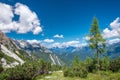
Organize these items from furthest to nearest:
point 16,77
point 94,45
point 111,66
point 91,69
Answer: point 111,66, point 91,69, point 94,45, point 16,77

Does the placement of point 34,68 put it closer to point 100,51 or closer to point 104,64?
point 100,51

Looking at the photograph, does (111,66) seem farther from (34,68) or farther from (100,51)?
(34,68)

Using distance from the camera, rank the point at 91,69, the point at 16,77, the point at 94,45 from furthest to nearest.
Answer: the point at 91,69 < the point at 94,45 < the point at 16,77

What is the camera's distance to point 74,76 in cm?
5634

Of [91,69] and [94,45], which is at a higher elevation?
[94,45]

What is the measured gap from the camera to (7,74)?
56.9 metres

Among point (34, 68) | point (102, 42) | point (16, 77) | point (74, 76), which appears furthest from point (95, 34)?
point (16, 77)

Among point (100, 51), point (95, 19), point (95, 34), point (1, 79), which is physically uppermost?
point (95, 19)

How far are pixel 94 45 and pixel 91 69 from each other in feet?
48.4

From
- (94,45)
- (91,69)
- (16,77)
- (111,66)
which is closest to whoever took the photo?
(16,77)

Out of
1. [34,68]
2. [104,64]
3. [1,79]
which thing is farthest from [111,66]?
[1,79]

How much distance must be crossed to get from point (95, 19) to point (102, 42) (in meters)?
7.76

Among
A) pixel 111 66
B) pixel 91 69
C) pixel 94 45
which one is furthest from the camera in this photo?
pixel 111 66

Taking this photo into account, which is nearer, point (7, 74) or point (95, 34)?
point (7, 74)
